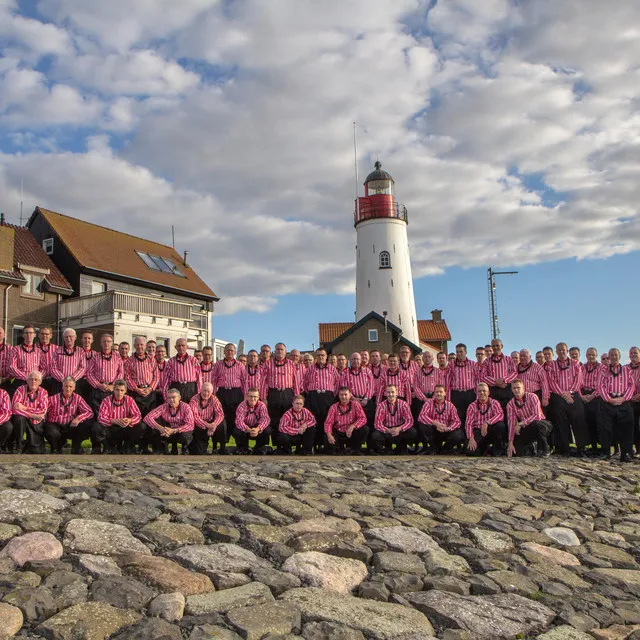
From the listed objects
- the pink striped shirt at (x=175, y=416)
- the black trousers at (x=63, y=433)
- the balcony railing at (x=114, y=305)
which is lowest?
the black trousers at (x=63, y=433)

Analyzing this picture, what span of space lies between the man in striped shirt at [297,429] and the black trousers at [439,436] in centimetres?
215

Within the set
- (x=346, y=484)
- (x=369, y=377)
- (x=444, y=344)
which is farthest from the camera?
(x=444, y=344)

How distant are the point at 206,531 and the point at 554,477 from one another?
612 cm

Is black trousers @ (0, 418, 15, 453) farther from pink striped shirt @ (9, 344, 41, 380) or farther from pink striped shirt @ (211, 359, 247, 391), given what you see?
pink striped shirt @ (211, 359, 247, 391)

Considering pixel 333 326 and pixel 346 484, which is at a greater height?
pixel 333 326

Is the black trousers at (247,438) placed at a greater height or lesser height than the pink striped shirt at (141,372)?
lesser

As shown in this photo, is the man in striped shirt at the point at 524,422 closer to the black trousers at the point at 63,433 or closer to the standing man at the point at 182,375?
the standing man at the point at 182,375

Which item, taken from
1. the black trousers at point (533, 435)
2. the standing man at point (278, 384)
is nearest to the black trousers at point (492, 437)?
the black trousers at point (533, 435)

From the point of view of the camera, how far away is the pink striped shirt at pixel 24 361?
501 inches

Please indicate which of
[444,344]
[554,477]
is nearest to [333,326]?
[444,344]

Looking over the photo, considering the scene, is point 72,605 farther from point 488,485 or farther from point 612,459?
point 612,459

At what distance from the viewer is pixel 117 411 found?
12.6m

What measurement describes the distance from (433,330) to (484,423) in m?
46.8

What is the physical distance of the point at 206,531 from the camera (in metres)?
5.94
